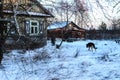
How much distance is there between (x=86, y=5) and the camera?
29.2 ft

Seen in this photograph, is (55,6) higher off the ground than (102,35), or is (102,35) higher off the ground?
(55,6)

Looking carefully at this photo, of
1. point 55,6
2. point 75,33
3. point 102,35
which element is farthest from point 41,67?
point 102,35

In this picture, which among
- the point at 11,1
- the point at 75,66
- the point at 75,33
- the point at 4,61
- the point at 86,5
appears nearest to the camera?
the point at 86,5

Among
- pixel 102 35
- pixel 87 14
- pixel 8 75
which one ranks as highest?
pixel 87 14

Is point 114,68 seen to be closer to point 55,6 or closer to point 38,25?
point 55,6

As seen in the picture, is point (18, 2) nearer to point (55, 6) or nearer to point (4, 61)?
point (55, 6)

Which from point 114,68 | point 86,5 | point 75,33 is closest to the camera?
point 86,5

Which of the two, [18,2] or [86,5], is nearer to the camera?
[86,5]

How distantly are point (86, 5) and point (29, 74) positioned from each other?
397 centimetres

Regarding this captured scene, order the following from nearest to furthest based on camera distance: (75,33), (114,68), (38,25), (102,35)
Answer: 1. (114,68)
2. (38,25)
3. (75,33)
4. (102,35)

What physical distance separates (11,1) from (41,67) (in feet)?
12.2

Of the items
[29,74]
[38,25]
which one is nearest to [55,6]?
[29,74]

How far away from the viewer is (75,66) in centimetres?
1434

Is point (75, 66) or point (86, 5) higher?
point (86, 5)
